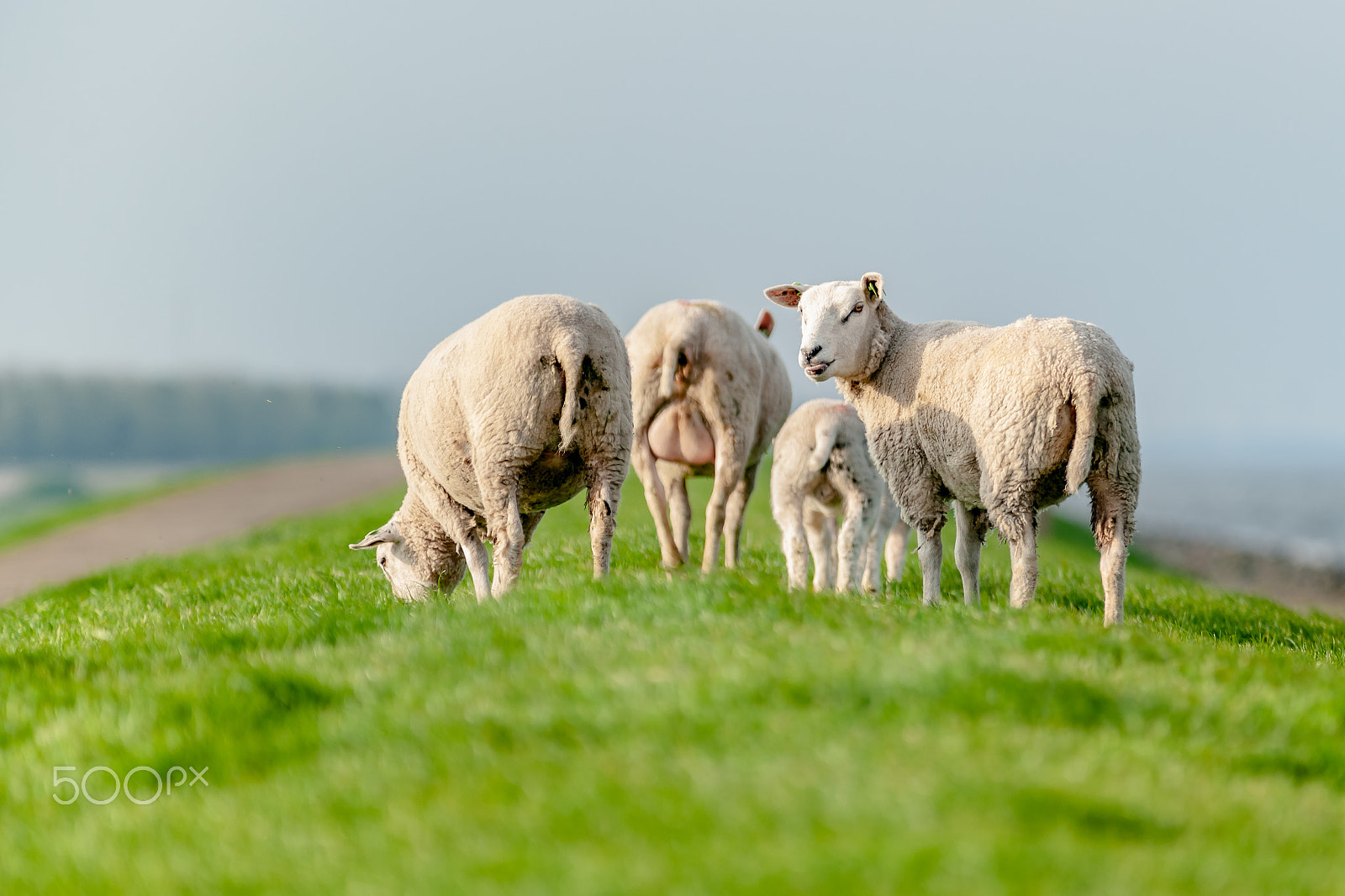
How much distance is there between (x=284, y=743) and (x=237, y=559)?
883 cm

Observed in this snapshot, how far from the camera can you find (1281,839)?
119 inches

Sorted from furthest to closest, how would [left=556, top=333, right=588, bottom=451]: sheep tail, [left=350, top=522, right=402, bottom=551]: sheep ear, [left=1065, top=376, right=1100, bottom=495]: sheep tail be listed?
[left=350, top=522, right=402, bottom=551]: sheep ear
[left=556, top=333, right=588, bottom=451]: sheep tail
[left=1065, top=376, right=1100, bottom=495]: sheep tail

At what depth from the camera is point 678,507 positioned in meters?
9.94

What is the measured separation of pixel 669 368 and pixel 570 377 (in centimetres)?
210

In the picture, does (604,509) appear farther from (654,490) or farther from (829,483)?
(829,483)

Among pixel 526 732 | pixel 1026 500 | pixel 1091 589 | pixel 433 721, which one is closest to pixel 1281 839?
pixel 526 732

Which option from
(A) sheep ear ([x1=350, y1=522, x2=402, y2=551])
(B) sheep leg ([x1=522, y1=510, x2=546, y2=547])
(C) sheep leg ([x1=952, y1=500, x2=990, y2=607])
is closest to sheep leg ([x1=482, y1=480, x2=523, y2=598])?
(B) sheep leg ([x1=522, y1=510, x2=546, y2=547])

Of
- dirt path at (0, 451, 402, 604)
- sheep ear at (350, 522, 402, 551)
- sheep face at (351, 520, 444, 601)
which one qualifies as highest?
sheep ear at (350, 522, 402, 551)

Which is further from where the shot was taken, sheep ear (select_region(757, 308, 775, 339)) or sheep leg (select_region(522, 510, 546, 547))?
sheep ear (select_region(757, 308, 775, 339))

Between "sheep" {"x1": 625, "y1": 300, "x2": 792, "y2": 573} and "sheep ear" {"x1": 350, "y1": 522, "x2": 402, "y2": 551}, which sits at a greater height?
"sheep" {"x1": 625, "y1": 300, "x2": 792, "y2": 573}

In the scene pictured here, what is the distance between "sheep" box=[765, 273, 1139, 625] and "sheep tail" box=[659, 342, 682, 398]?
3.55 ft

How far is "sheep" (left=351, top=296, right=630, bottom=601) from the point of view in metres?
6.81

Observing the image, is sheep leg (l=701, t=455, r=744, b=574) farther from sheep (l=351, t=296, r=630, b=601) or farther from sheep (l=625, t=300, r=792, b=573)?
sheep (l=351, t=296, r=630, b=601)

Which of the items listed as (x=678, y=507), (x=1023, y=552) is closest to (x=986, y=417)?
(x=1023, y=552)
